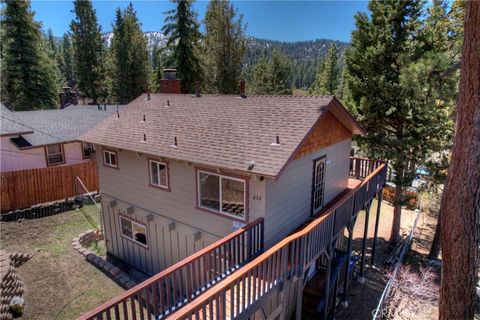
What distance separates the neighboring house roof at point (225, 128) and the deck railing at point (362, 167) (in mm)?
2442

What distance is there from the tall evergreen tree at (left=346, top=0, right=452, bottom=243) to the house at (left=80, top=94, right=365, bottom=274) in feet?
9.14

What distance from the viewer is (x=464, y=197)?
5227 millimetres

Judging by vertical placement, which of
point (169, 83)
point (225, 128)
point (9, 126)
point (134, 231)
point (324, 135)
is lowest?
point (134, 231)

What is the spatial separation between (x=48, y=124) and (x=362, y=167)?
20091 millimetres

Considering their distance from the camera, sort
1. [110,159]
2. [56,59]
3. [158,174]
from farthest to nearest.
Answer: [56,59] → [110,159] → [158,174]

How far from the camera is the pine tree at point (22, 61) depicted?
89.8 ft

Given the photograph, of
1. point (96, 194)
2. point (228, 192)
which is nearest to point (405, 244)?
point (228, 192)

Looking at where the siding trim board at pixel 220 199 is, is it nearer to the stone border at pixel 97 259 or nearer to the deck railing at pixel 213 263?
the deck railing at pixel 213 263

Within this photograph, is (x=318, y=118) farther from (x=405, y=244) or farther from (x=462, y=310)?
(x=405, y=244)

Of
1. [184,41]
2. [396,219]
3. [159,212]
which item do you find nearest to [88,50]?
[184,41]

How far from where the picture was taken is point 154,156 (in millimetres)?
9281

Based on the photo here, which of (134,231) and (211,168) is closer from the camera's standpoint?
(211,168)

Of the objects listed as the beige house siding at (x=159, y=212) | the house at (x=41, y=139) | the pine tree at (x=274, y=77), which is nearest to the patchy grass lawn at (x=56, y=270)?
the beige house siding at (x=159, y=212)

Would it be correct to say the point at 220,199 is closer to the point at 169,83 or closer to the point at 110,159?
the point at 110,159
